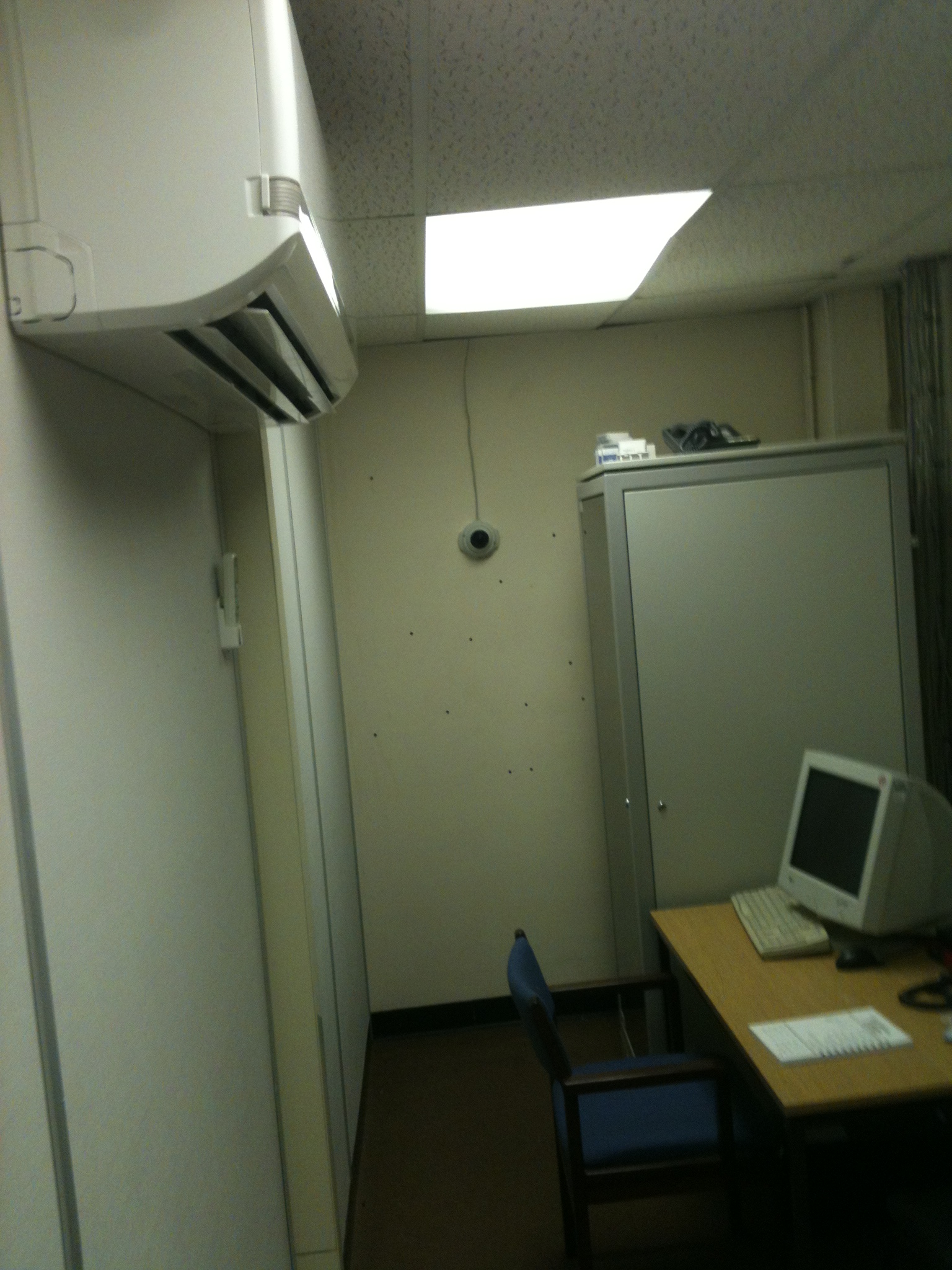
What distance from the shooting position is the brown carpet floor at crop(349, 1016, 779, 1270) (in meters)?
2.32

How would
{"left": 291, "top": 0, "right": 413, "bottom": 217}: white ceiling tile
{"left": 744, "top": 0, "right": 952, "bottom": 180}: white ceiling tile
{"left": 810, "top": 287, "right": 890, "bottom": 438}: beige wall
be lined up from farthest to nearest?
{"left": 810, "top": 287, "right": 890, "bottom": 438}: beige wall
{"left": 744, "top": 0, "right": 952, "bottom": 180}: white ceiling tile
{"left": 291, "top": 0, "right": 413, "bottom": 217}: white ceiling tile

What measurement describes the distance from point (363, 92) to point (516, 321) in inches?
65.6

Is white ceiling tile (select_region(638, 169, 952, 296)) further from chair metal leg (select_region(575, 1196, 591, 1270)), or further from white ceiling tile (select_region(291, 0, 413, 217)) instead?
chair metal leg (select_region(575, 1196, 591, 1270))

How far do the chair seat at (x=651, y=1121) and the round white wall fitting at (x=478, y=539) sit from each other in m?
1.82

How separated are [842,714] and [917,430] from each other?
3.39ft

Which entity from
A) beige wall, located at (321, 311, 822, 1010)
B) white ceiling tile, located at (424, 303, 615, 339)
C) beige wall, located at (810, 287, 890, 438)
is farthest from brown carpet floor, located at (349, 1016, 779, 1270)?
white ceiling tile, located at (424, 303, 615, 339)

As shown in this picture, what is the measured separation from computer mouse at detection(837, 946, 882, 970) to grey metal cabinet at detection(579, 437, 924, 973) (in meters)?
0.47

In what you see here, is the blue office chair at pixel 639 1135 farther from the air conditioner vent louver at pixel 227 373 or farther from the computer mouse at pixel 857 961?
the air conditioner vent louver at pixel 227 373

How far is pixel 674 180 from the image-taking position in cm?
212

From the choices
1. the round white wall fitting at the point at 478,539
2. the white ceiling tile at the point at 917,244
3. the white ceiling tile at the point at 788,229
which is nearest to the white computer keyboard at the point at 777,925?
the round white wall fitting at the point at 478,539

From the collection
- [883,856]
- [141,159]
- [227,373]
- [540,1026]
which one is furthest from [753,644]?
[141,159]

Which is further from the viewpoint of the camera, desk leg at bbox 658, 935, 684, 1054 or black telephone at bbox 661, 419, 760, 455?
black telephone at bbox 661, 419, 760, 455

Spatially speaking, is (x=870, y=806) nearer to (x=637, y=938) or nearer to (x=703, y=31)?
(x=637, y=938)

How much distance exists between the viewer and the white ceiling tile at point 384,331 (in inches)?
121
